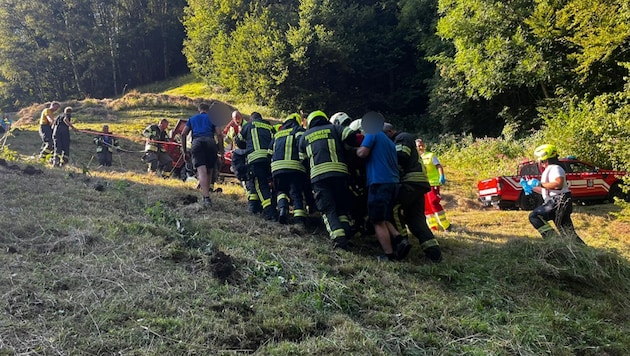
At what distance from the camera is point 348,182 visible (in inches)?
233

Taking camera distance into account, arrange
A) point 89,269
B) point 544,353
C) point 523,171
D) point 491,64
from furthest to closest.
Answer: point 491,64 < point 523,171 < point 89,269 < point 544,353

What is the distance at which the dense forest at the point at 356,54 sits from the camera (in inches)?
694

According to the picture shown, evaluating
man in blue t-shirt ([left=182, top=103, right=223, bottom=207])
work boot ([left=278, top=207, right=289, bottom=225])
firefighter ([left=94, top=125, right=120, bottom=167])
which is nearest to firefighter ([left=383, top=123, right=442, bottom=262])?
work boot ([left=278, top=207, right=289, bottom=225])

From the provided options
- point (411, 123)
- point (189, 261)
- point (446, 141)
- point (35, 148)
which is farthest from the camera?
point (411, 123)

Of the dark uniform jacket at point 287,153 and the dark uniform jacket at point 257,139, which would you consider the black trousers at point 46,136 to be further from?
the dark uniform jacket at point 287,153

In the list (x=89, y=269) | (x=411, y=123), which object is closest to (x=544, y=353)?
(x=89, y=269)

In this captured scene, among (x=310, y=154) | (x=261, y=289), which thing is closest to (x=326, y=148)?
(x=310, y=154)

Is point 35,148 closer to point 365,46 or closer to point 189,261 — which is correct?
point 189,261

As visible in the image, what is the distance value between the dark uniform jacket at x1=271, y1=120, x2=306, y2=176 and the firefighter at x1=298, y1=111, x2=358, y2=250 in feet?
1.13

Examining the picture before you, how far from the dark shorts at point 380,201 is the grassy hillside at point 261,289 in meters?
0.51

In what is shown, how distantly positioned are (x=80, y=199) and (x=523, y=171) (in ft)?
33.2

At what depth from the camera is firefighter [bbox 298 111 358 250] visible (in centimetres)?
546

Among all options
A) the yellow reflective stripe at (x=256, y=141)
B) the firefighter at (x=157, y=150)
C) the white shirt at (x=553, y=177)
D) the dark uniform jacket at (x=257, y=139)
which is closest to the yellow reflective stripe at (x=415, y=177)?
the white shirt at (x=553, y=177)

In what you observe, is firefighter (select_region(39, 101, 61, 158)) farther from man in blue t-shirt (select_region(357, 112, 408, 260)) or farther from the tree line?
the tree line
